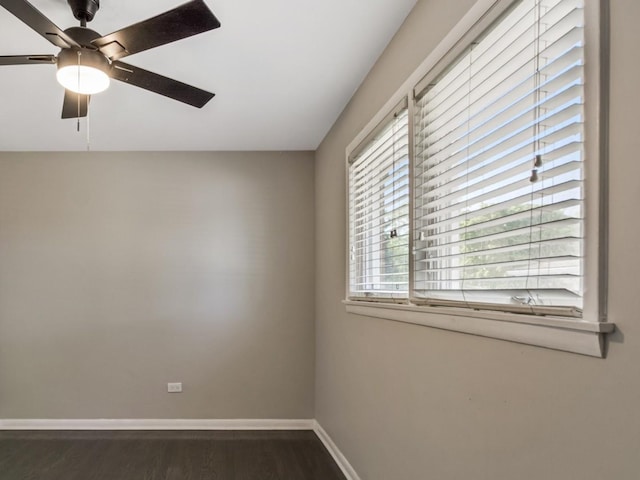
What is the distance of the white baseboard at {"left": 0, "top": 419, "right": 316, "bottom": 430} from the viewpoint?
4.06 m

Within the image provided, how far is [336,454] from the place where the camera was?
3.31 metres

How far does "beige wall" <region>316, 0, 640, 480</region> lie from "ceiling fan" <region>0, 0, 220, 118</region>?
94cm

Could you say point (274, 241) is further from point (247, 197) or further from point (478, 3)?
point (478, 3)

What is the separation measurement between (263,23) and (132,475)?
9.51 feet

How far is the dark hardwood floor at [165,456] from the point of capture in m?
3.11

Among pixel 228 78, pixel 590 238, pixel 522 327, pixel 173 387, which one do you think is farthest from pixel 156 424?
pixel 590 238

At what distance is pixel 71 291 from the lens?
4.18m

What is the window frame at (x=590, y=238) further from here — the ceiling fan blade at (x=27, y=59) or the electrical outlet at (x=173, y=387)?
the electrical outlet at (x=173, y=387)

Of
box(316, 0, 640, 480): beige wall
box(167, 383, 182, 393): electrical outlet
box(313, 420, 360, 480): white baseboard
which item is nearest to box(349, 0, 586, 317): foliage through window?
box(316, 0, 640, 480): beige wall

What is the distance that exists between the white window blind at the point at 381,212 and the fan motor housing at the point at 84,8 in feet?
4.43

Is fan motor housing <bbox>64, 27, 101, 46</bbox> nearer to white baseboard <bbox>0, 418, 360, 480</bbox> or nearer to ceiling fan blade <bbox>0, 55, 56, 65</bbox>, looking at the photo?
ceiling fan blade <bbox>0, 55, 56, 65</bbox>

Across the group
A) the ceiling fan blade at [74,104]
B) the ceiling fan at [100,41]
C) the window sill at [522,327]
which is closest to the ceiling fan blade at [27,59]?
the ceiling fan at [100,41]

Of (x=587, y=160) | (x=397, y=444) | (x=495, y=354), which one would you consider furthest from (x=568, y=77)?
(x=397, y=444)

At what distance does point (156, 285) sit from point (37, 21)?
2.88 metres
